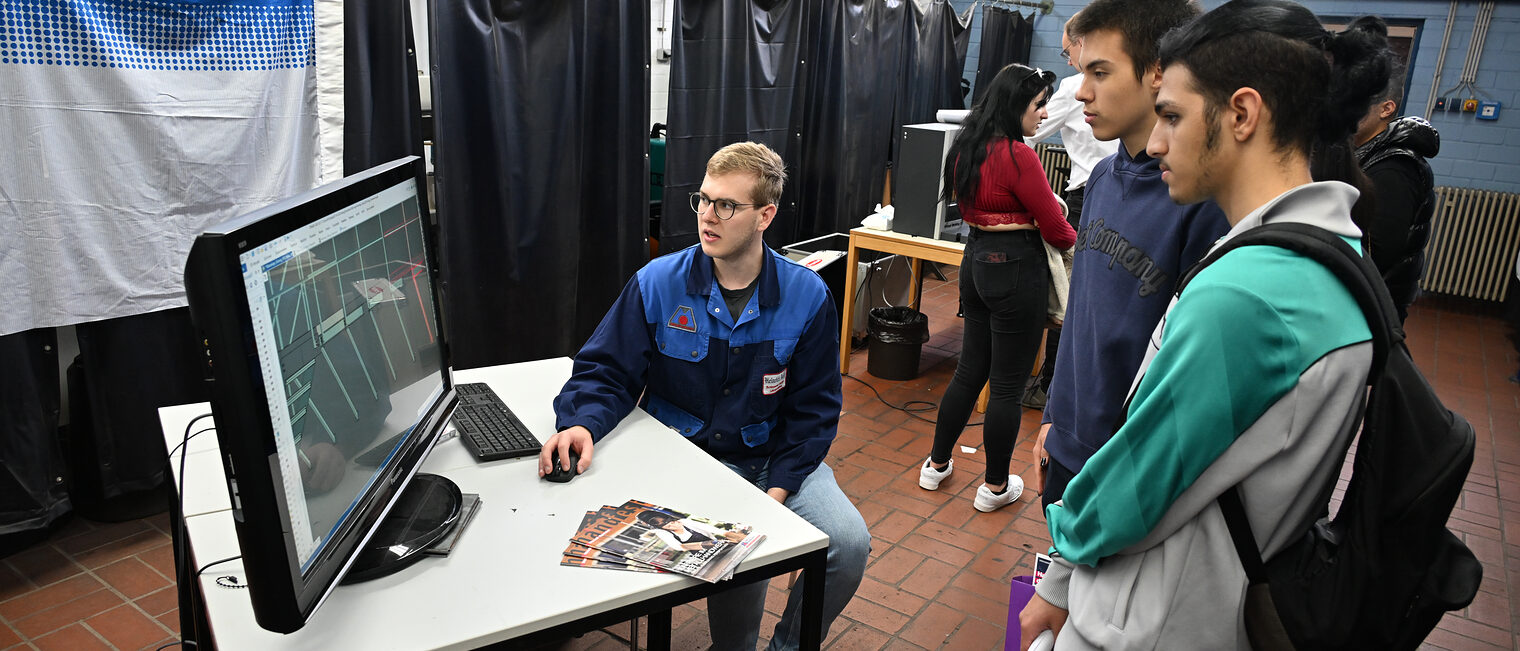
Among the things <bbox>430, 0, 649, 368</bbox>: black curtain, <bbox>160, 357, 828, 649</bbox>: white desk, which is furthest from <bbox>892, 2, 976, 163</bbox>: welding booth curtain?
<bbox>160, 357, 828, 649</bbox>: white desk

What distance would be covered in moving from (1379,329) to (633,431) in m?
1.34

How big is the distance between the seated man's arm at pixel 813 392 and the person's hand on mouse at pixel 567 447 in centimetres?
46

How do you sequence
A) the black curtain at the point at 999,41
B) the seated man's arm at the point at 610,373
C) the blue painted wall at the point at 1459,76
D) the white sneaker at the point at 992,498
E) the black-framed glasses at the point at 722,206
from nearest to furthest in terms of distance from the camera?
1. the seated man's arm at the point at 610,373
2. the black-framed glasses at the point at 722,206
3. the white sneaker at the point at 992,498
4. the blue painted wall at the point at 1459,76
5. the black curtain at the point at 999,41

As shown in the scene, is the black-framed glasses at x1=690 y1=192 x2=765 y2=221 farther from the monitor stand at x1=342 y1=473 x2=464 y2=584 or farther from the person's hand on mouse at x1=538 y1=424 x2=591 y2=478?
the monitor stand at x1=342 y1=473 x2=464 y2=584

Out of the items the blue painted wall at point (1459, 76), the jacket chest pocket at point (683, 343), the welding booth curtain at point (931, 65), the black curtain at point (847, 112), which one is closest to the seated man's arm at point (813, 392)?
the jacket chest pocket at point (683, 343)

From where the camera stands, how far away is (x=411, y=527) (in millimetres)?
1490

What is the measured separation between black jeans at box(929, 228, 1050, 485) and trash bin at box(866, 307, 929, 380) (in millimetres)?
1323

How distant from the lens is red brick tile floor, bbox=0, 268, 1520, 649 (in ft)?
8.13

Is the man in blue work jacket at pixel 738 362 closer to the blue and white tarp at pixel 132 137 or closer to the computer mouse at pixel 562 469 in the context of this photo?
the computer mouse at pixel 562 469

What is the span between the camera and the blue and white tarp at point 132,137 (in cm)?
246

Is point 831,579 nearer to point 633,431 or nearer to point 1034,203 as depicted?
point 633,431

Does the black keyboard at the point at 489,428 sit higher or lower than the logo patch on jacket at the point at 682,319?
lower

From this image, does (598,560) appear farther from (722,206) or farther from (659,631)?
(722,206)

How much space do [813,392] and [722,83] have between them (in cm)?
282
